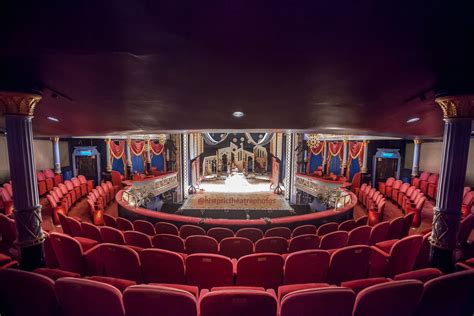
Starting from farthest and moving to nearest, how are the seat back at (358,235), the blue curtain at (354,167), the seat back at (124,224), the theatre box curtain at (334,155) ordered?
the blue curtain at (354,167) < the theatre box curtain at (334,155) < the seat back at (124,224) < the seat back at (358,235)

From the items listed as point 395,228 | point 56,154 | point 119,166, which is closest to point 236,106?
point 395,228

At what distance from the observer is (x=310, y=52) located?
→ 1945 millimetres

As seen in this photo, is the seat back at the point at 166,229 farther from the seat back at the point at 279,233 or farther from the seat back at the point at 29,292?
the seat back at the point at 29,292

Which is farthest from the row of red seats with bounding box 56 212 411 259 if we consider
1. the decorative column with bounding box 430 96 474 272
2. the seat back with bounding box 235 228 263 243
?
the decorative column with bounding box 430 96 474 272

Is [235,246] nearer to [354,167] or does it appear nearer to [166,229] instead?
[166,229]

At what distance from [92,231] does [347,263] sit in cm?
464

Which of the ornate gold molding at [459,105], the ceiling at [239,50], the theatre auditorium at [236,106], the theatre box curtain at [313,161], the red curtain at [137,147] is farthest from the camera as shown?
the theatre box curtain at [313,161]

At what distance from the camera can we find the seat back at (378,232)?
13.0 ft

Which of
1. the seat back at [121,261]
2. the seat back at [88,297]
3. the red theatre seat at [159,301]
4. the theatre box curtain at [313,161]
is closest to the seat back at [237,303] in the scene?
the red theatre seat at [159,301]

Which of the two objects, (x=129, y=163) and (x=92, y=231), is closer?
(x=92, y=231)

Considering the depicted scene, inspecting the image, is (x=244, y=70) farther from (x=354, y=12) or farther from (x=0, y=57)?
(x=0, y=57)

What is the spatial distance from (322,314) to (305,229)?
9.88ft

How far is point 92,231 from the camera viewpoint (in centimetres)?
399

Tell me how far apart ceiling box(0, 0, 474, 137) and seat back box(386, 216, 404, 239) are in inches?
100
